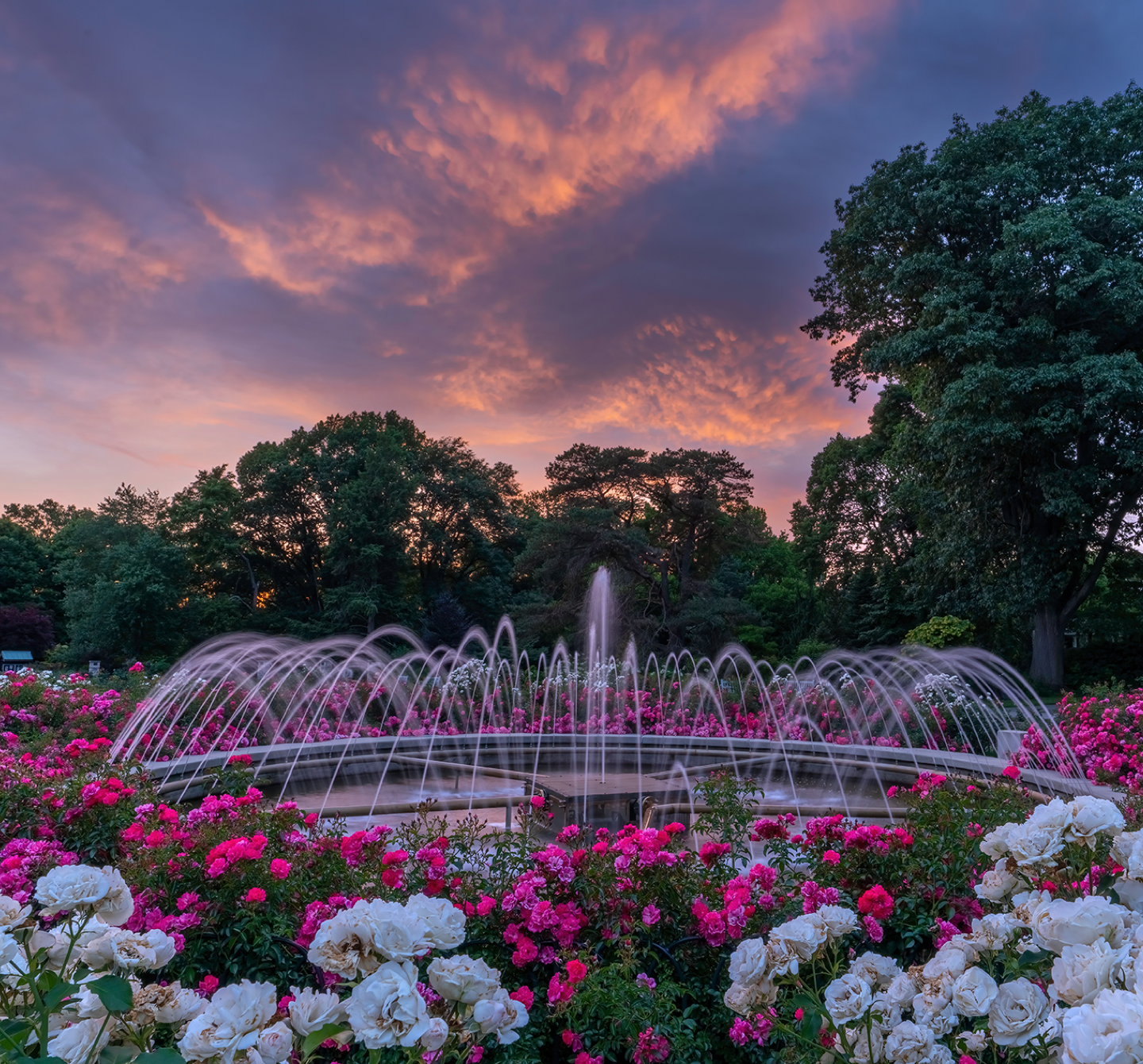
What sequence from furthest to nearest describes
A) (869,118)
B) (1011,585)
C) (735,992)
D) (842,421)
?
(842,421) < (1011,585) < (869,118) < (735,992)

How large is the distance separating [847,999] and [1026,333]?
1603 cm

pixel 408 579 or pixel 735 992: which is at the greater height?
pixel 408 579

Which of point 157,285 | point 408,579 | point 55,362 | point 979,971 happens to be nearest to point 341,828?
point 979,971

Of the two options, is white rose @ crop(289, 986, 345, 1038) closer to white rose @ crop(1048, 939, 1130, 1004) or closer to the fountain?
white rose @ crop(1048, 939, 1130, 1004)

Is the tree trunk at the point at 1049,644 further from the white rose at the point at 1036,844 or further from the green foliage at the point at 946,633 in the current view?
the white rose at the point at 1036,844

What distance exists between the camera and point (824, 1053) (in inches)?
55.5

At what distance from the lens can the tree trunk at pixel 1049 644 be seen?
16.0m

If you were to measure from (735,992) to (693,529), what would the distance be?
21.4 meters

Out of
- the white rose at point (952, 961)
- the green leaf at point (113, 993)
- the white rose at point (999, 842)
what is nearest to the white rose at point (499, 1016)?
the green leaf at point (113, 993)

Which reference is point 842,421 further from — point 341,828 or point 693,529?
point 341,828

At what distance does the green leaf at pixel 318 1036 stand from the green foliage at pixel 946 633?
60.0ft

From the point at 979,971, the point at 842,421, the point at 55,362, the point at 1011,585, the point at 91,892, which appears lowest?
the point at 979,971

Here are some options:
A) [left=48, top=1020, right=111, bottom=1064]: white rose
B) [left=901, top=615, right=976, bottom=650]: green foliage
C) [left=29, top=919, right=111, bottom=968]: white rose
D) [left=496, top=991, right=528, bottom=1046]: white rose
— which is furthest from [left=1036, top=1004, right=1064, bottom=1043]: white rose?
[left=901, top=615, right=976, bottom=650]: green foliage

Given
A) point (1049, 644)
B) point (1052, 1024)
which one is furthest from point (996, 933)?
point (1049, 644)
